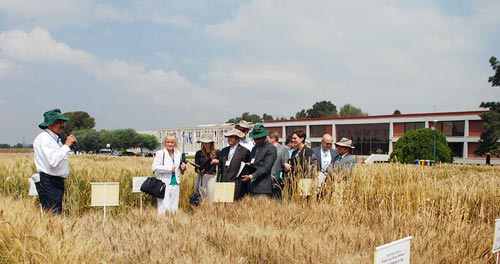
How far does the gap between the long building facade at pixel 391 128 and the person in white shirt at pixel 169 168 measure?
139 ft

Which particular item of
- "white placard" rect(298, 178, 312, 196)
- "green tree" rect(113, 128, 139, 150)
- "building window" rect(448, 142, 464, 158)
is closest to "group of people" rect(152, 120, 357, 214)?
"white placard" rect(298, 178, 312, 196)

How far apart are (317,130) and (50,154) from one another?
69.0m

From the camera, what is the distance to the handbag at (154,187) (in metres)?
6.82

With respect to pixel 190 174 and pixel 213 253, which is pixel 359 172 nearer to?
pixel 190 174

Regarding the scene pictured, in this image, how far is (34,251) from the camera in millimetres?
3275

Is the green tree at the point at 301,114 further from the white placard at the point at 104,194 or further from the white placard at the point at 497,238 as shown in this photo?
the white placard at the point at 497,238

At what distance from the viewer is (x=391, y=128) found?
63875 mm

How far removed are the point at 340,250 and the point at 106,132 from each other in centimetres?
10165

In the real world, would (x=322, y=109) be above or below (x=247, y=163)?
above

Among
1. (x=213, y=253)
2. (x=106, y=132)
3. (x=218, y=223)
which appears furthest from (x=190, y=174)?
(x=106, y=132)

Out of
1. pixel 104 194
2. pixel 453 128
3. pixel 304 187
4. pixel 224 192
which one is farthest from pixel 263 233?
pixel 453 128

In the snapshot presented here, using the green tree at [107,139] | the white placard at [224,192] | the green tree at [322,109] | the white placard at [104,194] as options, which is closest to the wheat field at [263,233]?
the white placard at [224,192]

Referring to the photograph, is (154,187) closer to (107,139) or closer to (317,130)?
(317,130)

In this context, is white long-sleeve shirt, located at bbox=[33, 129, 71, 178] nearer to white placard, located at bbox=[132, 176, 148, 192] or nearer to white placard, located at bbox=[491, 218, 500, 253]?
white placard, located at bbox=[132, 176, 148, 192]
